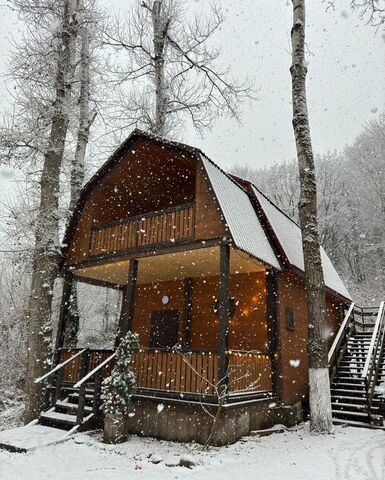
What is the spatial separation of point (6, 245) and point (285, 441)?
30.4ft

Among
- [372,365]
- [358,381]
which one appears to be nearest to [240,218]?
[372,365]

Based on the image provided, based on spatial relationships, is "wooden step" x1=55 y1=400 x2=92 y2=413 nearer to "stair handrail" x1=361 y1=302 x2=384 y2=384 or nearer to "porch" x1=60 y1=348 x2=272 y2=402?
"porch" x1=60 y1=348 x2=272 y2=402

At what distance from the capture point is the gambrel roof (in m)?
8.64

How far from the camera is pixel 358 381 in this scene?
11.2 metres

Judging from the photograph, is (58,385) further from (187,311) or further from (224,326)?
(224,326)

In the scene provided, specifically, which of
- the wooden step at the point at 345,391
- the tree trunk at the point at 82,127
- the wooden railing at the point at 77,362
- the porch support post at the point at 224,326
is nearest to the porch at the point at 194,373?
the porch support post at the point at 224,326

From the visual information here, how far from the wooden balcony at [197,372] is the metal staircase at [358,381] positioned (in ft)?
7.32

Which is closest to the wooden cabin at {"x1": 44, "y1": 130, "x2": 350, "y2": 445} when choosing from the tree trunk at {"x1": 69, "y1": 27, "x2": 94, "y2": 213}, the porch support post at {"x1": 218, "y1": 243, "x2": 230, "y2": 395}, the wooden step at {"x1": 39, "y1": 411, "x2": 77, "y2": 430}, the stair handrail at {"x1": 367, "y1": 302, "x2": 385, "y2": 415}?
the porch support post at {"x1": 218, "y1": 243, "x2": 230, "y2": 395}

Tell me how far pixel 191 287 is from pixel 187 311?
0.79m

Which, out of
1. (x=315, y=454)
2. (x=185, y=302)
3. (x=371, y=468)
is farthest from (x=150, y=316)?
(x=371, y=468)

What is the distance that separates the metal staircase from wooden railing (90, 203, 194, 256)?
5.83 metres

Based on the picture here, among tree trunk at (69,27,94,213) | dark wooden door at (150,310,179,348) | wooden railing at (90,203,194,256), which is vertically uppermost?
tree trunk at (69,27,94,213)

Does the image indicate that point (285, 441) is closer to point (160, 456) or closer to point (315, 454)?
point (315, 454)

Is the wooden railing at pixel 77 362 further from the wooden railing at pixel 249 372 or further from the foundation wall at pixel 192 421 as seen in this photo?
the wooden railing at pixel 249 372
